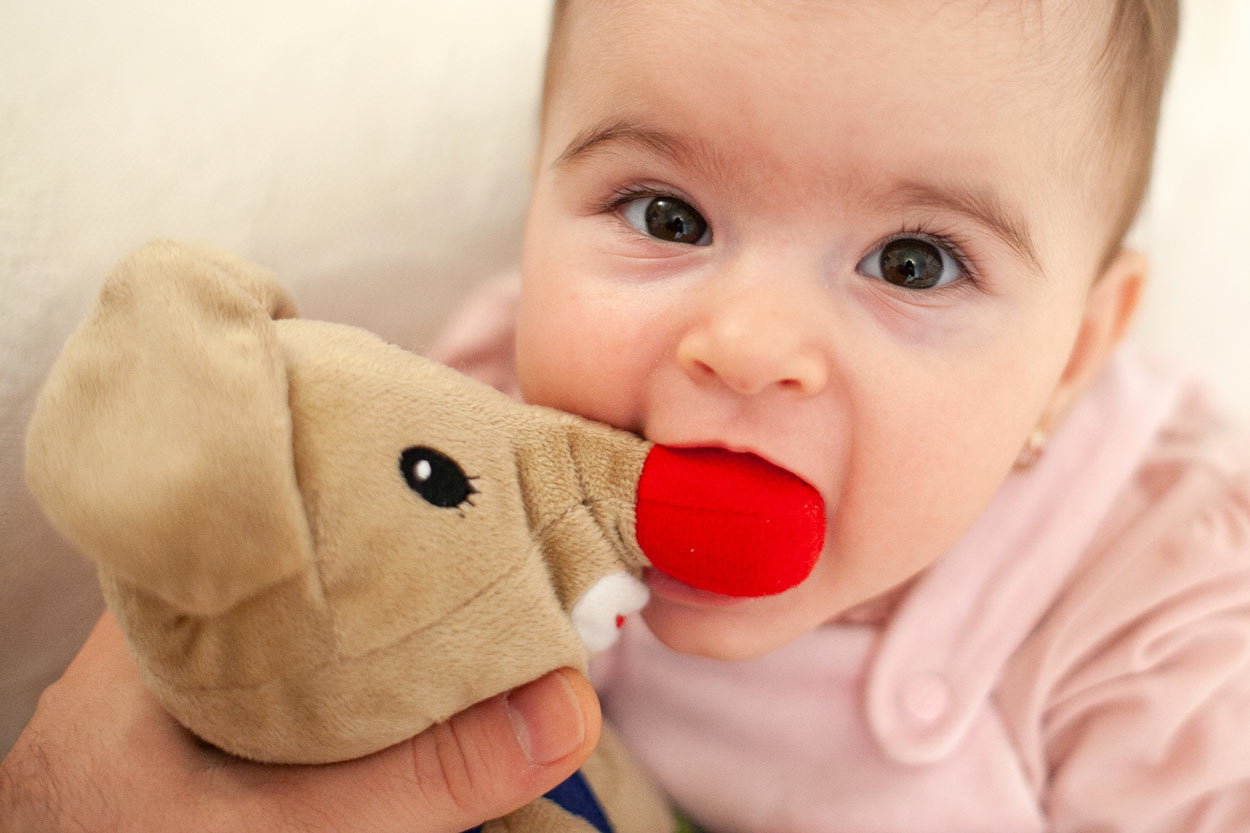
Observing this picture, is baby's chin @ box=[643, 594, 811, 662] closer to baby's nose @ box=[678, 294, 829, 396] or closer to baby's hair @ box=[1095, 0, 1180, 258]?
baby's nose @ box=[678, 294, 829, 396]

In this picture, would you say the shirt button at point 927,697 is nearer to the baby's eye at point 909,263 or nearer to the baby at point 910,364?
the baby at point 910,364

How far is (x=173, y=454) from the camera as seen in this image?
0.48 meters

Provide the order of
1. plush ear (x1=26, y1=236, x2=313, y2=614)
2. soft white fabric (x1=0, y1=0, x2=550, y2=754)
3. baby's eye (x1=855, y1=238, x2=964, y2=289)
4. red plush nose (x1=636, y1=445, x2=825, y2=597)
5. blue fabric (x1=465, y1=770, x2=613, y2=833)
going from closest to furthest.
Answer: plush ear (x1=26, y1=236, x2=313, y2=614) < red plush nose (x1=636, y1=445, x2=825, y2=597) < baby's eye (x1=855, y1=238, x2=964, y2=289) < blue fabric (x1=465, y1=770, x2=613, y2=833) < soft white fabric (x1=0, y1=0, x2=550, y2=754)

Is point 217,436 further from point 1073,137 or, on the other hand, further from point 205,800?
point 1073,137

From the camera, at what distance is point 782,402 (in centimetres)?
65

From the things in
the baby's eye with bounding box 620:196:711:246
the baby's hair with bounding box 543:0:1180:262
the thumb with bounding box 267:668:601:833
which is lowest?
the thumb with bounding box 267:668:601:833

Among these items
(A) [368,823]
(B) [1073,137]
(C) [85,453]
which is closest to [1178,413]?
(B) [1073,137]

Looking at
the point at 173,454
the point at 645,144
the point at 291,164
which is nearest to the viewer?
the point at 173,454

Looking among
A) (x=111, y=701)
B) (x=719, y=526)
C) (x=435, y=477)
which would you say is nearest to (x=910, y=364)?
(x=719, y=526)

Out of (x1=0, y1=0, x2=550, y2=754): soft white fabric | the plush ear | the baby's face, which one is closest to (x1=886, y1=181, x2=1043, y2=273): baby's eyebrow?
the baby's face

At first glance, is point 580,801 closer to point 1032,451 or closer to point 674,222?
point 674,222

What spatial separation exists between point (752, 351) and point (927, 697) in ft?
1.79

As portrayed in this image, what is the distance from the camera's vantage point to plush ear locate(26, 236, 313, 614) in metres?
0.48

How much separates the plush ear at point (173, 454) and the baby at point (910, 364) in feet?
0.85
